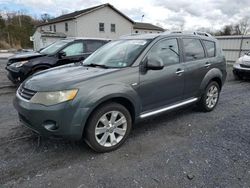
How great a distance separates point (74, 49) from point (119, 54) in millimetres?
4087

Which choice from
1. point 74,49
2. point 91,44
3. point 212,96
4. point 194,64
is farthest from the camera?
point 91,44

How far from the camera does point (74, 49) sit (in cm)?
770

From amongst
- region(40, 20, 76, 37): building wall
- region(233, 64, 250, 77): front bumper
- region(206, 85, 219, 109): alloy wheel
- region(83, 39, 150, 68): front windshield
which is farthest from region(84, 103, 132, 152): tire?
region(40, 20, 76, 37): building wall

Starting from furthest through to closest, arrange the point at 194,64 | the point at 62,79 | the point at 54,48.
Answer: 1. the point at 54,48
2. the point at 194,64
3. the point at 62,79

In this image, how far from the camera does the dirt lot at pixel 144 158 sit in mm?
2740

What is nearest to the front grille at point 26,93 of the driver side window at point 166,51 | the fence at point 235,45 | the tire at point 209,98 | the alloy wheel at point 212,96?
the driver side window at point 166,51

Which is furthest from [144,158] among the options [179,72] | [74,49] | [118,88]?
[74,49]

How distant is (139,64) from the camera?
365cm

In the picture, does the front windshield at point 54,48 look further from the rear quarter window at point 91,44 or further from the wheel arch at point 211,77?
the wheel arch at point 211,77

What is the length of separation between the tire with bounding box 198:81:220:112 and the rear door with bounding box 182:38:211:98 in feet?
1.19

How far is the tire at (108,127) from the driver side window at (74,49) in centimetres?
470

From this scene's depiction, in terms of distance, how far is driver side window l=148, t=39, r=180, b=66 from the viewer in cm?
393

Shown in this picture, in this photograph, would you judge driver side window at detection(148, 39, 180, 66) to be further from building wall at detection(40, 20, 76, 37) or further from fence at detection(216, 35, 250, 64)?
building wall at detection(40, 20, 76, 37)

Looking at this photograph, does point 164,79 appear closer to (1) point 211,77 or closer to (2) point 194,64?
(2) point 194,64
